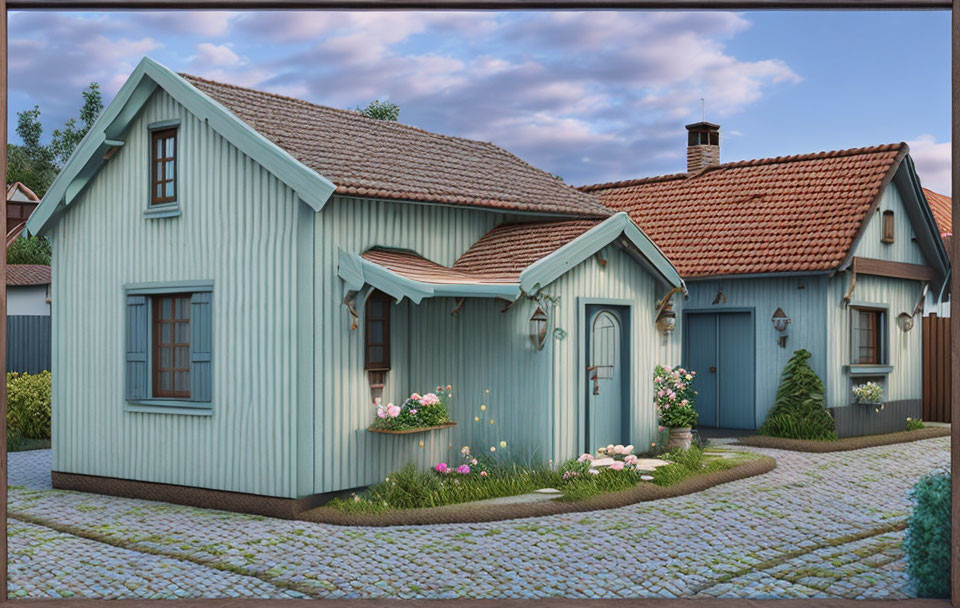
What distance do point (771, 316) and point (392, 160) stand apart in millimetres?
7127

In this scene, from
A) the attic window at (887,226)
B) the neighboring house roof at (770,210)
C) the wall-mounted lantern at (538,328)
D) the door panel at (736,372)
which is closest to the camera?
the wall-mounted lantern at (538,328)

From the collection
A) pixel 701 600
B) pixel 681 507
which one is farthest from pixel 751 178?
pixel 701 600

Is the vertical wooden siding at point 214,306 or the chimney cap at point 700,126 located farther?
the chimney cap at point 700,126

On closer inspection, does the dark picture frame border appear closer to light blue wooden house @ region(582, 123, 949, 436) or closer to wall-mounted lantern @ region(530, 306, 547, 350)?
wall-mounted lantern @ region(530, 306, 547, 350)

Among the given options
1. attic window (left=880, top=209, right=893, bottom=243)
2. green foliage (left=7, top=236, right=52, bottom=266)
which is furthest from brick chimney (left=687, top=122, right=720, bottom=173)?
green foliage (left=7, top=236, right=52, bottom=266)

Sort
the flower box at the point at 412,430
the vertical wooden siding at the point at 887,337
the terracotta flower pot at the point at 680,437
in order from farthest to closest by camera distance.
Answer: the vertical wooden siding at the point at 887,337, the terracotta flower pot at the point at 680,437, the flower box at the point at 412,430

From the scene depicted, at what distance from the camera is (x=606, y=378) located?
12.5m

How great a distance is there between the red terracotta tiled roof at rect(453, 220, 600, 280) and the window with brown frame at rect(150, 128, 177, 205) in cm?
338

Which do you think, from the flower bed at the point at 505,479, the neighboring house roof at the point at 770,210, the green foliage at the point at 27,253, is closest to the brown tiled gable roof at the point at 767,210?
the neighboring house roof at the point at 770,210

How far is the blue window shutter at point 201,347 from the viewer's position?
10.9 m

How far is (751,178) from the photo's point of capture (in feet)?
60.2

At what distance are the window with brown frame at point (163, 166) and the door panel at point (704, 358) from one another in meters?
9.25

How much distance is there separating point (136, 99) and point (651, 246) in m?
6.40

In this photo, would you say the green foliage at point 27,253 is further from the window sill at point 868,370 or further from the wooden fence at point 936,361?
the wooden fence at point 936,361
